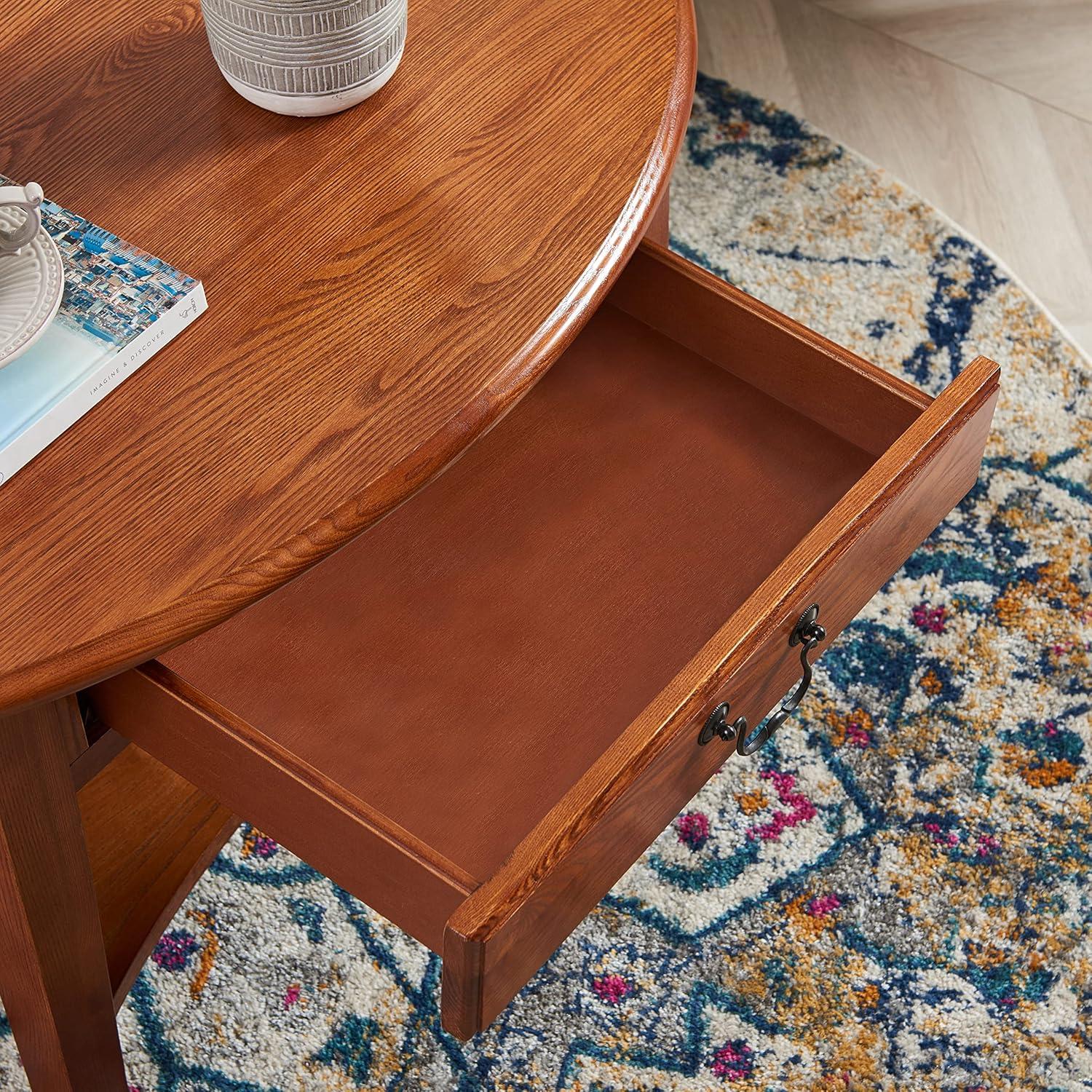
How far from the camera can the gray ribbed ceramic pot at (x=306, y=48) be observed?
0.81 m

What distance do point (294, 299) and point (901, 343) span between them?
0.88 meters

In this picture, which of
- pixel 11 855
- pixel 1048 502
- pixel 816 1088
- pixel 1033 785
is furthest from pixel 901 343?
pixel 11 855

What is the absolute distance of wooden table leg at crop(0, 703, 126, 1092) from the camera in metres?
0.77

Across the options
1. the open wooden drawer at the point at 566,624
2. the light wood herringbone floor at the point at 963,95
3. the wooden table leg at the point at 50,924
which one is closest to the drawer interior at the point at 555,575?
the open wooden drawer at the point at 566,624

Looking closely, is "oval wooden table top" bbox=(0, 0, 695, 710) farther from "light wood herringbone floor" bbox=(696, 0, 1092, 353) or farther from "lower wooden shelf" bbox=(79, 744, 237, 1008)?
"light wood herringbone floor" bbox=(696, 0, 1092, 353)

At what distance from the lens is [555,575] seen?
95 centimetres

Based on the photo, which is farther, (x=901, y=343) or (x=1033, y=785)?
(x=901, y=343)

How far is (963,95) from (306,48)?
119 centimetres

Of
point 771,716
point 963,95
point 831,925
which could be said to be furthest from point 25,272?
point 963,95

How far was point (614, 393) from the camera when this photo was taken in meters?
1.04

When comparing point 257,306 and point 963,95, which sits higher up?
point 963,95

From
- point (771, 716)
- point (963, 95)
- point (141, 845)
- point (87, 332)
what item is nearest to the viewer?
point (87, 332)

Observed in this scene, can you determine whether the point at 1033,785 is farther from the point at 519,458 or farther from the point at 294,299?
the point at 294,299

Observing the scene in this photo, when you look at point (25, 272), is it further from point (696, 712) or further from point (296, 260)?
point (696, 712)
